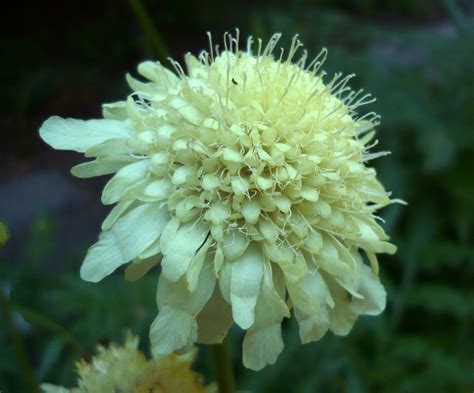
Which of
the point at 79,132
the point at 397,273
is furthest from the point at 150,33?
the point at 397,273

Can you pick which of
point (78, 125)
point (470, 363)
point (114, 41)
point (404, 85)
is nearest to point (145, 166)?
point (78, 125)

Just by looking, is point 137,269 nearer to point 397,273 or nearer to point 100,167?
point 100,167

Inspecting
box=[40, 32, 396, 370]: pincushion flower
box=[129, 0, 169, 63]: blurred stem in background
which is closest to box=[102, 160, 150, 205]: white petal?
box=[40, 32, 396, 370]: pincushion flower

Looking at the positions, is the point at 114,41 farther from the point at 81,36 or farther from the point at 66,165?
the point at 66,165

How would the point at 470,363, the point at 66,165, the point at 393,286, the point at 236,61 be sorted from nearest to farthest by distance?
the point at 236,61, the point at 470,363, the point at 393,286, the point at 66,165

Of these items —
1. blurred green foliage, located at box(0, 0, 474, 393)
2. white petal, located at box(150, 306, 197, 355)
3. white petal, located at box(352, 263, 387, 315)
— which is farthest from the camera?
blurred green foliage, located at box(0, 0, 474, 393)

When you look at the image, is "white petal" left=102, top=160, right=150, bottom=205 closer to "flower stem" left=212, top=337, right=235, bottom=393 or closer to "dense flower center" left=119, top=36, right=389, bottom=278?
"dense flower center" left=119, top=36, right=389, bottom=278

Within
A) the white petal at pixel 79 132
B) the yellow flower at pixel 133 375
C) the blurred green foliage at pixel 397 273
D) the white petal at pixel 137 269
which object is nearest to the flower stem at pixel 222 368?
the yellow flower at pixel 133 375
